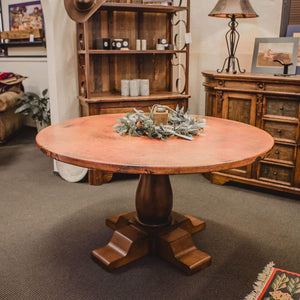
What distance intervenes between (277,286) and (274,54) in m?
2.20

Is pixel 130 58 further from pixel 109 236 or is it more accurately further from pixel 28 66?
pixel 28 66

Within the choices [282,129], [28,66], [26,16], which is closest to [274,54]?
[282,129]

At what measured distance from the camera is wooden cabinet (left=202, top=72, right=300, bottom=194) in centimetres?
294

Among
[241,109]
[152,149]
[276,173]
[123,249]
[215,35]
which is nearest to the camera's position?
[152,149]

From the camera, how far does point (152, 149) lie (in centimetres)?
171

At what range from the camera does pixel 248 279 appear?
1974 millimetres

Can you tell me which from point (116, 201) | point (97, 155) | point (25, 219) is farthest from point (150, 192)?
point (25, 219)

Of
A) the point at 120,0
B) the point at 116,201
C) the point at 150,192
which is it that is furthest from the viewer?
the point at 120,0

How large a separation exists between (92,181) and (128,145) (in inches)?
65.0

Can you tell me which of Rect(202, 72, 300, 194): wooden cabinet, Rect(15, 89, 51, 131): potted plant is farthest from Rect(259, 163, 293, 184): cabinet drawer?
Rect(15, 89, 51, 131): potted plant

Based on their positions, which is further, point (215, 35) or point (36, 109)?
point (36, 109)

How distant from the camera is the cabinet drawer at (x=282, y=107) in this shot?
2.93 metres

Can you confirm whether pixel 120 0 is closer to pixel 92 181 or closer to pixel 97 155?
pixel 92 181

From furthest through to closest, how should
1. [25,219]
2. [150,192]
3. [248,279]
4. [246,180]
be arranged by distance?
[246,180] < [25,219] < [150,192] < [248,279]
